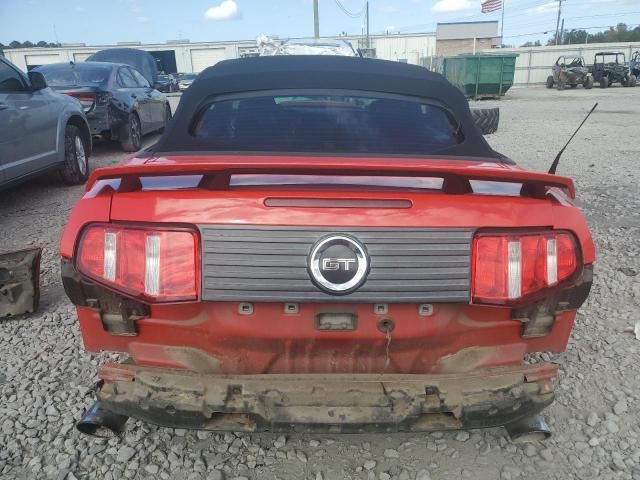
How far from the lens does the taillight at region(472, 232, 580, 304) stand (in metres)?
1.63

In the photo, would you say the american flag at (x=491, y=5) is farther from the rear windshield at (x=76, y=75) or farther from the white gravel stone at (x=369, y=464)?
the white gravel stone at (x=369, y=464)

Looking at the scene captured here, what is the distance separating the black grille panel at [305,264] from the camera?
155 centimetres

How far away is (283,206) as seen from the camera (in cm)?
157

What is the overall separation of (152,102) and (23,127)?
4866 millimetres

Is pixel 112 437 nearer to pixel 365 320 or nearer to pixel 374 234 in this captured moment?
pixel 365 320

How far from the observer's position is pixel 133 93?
350 inches

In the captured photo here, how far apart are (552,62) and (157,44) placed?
39.8 metres

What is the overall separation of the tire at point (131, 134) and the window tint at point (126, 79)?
0.58 meters

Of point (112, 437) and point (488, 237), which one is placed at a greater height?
point (488, 237)

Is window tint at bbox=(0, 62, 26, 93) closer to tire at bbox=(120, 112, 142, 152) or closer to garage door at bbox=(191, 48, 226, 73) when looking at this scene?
tire at bbox=(120, 112, 142, 152)

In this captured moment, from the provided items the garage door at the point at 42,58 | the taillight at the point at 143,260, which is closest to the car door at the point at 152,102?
the taillight at the point at 143,260

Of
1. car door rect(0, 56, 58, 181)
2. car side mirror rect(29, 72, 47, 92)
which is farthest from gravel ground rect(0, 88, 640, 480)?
car side mirror rect(29, 72, 47, 92)

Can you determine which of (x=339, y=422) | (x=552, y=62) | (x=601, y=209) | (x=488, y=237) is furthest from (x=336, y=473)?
(x=552, y=62)

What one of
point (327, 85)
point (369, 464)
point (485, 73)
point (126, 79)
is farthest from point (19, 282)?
point (485, 73)
